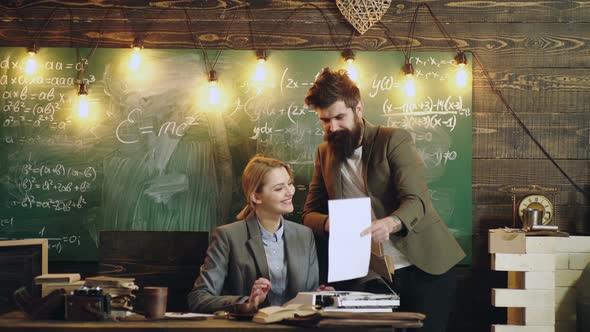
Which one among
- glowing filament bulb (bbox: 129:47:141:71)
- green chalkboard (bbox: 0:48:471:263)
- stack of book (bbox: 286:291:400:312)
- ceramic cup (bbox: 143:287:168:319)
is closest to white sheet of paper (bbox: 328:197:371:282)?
stack of book (bbox: 286:291:400:312)

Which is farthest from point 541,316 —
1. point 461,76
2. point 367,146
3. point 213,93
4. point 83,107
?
point 83,107

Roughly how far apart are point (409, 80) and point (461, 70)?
0.30 meters

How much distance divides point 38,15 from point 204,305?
2445 millimetres

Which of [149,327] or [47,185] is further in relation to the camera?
[47,185]

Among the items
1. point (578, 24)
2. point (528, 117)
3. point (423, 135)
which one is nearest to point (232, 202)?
point (423, 135)

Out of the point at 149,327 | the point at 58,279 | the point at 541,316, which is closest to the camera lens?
the point at 149,327

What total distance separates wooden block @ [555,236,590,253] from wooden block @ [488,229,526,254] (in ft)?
1.06

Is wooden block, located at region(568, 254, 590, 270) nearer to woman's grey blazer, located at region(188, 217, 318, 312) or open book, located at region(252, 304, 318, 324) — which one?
woman's grey blazer, located at region(188, 217, 318, 312)

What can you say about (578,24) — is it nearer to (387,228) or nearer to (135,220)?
(387,228)

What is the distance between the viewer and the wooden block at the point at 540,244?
3.88 m

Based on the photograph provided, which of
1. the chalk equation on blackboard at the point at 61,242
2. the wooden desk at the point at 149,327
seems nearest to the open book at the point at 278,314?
the wooden desk at the point at 149,327

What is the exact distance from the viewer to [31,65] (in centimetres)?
443

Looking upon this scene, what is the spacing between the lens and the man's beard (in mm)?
3602

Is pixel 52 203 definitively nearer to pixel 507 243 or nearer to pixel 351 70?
pixel 351 70
